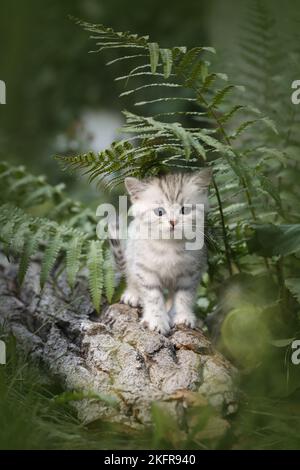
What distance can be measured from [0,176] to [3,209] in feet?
2.20

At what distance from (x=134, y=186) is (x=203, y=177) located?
0.34 meters

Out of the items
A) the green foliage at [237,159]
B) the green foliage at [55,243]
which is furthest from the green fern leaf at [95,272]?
the green foliage at [237,159]

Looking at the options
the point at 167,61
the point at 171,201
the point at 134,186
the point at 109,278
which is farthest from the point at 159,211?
the point at 167,61

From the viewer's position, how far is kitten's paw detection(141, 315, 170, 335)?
2697 millimetres

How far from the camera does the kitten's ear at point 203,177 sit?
9.00 ft

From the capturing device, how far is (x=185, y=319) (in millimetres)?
2803

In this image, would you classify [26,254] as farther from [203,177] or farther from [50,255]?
[203,177]

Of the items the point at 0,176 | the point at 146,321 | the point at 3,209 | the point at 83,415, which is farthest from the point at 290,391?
the point at 0,176

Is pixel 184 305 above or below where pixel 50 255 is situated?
below

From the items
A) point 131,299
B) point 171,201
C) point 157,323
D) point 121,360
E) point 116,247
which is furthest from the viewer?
point 116,247

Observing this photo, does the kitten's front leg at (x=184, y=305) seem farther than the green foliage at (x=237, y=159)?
Yes

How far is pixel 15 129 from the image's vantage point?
7.54m

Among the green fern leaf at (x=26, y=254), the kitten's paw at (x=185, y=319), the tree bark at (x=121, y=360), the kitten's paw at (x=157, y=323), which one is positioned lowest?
the tree bark at (x=121, y=360)

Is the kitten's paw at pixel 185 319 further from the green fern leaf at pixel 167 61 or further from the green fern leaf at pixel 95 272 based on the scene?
the green fern leaf at pixel 167 61
